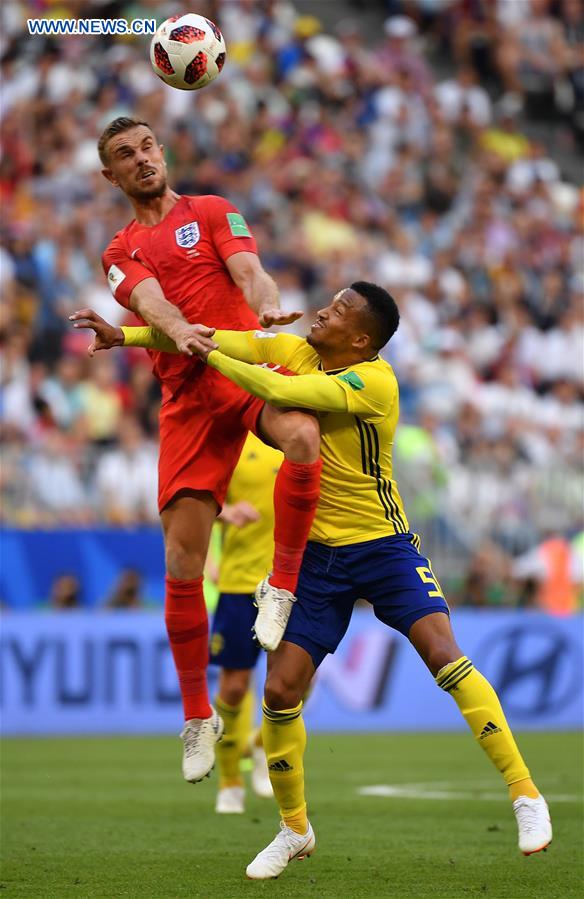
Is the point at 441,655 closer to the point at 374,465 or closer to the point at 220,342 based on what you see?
the point at 374,465

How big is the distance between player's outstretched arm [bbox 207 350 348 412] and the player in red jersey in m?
0.50

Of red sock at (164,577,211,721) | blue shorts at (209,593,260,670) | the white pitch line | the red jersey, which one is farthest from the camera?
the white pitch line

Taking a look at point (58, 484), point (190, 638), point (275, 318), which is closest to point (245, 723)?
point (190, 638)

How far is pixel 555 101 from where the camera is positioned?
27.5m

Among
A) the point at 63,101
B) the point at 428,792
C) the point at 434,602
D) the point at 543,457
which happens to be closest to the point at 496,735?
the point at 434,602

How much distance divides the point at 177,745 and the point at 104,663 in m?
1.65

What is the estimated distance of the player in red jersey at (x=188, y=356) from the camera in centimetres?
825

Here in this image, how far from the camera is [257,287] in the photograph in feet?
26.4

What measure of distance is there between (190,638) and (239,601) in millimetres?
2195

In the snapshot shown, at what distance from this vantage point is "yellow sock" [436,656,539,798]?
24.3ft

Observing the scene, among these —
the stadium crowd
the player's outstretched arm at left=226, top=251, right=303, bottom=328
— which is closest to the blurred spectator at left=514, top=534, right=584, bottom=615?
the stadium crowd

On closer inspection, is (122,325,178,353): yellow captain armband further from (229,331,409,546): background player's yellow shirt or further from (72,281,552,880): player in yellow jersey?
(229,331,409,546): background player's yellow shirt

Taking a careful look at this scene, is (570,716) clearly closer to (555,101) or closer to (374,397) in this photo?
(374,397)

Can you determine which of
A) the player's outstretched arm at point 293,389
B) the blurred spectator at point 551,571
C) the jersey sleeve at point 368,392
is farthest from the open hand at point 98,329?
the blurred spectator at point 551,571
